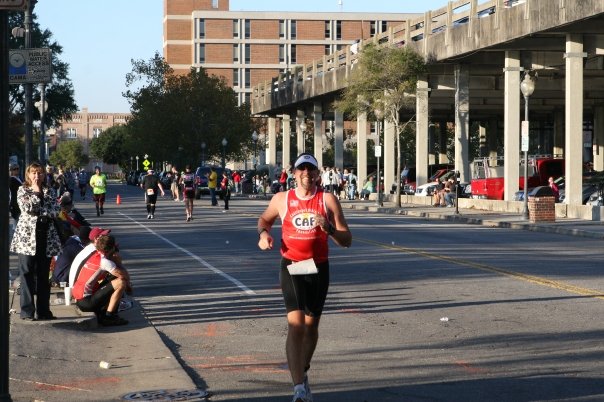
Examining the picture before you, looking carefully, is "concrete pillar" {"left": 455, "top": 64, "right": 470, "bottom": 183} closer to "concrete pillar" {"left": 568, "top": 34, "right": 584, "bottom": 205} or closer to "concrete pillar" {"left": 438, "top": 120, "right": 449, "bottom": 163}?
"concrete pillar" {"left": 568, "top": 34, "right": 584, "bottom": 205}

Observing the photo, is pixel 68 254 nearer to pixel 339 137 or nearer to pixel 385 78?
pixel 385 78

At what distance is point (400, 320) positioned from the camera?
13633 millimetres

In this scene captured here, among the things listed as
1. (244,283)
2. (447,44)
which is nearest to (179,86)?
(447,44)

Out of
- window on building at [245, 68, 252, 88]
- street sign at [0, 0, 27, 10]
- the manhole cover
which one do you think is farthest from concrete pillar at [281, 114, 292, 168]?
street sign at [0, 0, 27, 10]

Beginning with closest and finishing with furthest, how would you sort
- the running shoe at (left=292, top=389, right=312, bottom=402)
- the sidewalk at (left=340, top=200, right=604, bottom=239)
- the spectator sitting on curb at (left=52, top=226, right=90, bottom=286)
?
the running shoe at (left=292, top=389, right=312, bottom=402)
the spectator sitting on curb at (left=52, top=226, right=90, bottom=286)
the sidewalk at (left=340, top=200, right=604, bottom=239)

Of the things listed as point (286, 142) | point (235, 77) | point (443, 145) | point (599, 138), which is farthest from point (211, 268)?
point (235, 77)

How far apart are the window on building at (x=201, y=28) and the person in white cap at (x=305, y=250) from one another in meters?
131

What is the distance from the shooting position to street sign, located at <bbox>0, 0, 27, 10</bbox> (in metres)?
7.27

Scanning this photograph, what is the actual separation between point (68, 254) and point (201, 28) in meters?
124

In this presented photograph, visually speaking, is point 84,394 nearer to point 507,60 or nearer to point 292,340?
point 292,340

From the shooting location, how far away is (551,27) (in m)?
38.9

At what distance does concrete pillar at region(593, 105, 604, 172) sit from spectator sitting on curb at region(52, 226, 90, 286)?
60377mm

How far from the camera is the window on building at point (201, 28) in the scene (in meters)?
138

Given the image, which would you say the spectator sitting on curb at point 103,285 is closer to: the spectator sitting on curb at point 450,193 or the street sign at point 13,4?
the street sign at point 13,4
